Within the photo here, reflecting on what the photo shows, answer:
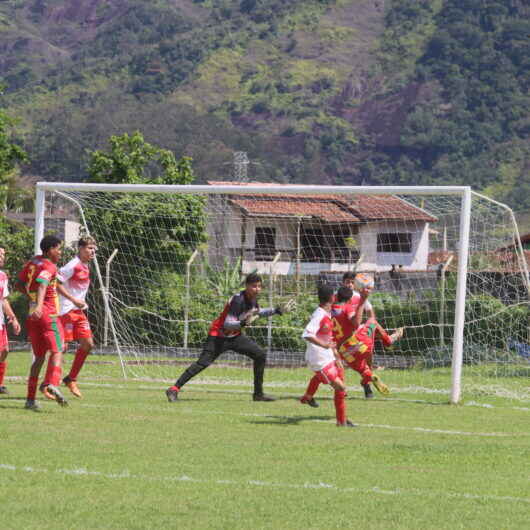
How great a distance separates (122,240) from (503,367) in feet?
28.4

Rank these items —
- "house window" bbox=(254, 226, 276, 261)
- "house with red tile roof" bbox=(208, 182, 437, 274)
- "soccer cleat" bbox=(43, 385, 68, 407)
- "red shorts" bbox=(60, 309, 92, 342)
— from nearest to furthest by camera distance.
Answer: "soccer cleat" bbox=(43, 385, 68, 407) < "red shorts" bbox=(60, 309, 92, 342) < "house with red tile roof" bbox=(208, 182, 437, 274) < "house window" bbox=(254, 226, 276, 261)

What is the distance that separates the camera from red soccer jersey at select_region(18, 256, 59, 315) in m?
12.1

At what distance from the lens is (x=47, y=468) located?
27.0ft

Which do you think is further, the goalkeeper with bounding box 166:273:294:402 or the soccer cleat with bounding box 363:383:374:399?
the soccer cleat with bounding box 363:383:374:399

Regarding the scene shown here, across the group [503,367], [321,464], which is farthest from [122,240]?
[321,464]

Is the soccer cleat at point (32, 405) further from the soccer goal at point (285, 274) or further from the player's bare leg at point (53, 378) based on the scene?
the soccer goal at point (285, 274)

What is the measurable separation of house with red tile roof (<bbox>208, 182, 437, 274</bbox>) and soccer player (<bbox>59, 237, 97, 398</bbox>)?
9802 millimetres

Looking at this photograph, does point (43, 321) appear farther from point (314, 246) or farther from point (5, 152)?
point (5, 152)

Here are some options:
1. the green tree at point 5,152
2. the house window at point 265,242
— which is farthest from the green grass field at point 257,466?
the green tree at point 5,152

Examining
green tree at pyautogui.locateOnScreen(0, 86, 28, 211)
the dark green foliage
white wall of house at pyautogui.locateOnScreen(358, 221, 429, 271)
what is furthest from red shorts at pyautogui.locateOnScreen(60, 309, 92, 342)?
the dark green foliage

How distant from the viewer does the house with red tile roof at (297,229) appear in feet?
81.2

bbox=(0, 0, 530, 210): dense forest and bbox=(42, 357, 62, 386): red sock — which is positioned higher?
bbox=(0, 0, 530, 210): dense forest

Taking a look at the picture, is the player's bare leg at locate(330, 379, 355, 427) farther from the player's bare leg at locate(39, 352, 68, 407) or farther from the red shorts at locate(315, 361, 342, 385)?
the player's bare leg at locate(39, 352, 68, 407)

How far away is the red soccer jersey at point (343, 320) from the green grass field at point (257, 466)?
104 centimetres
